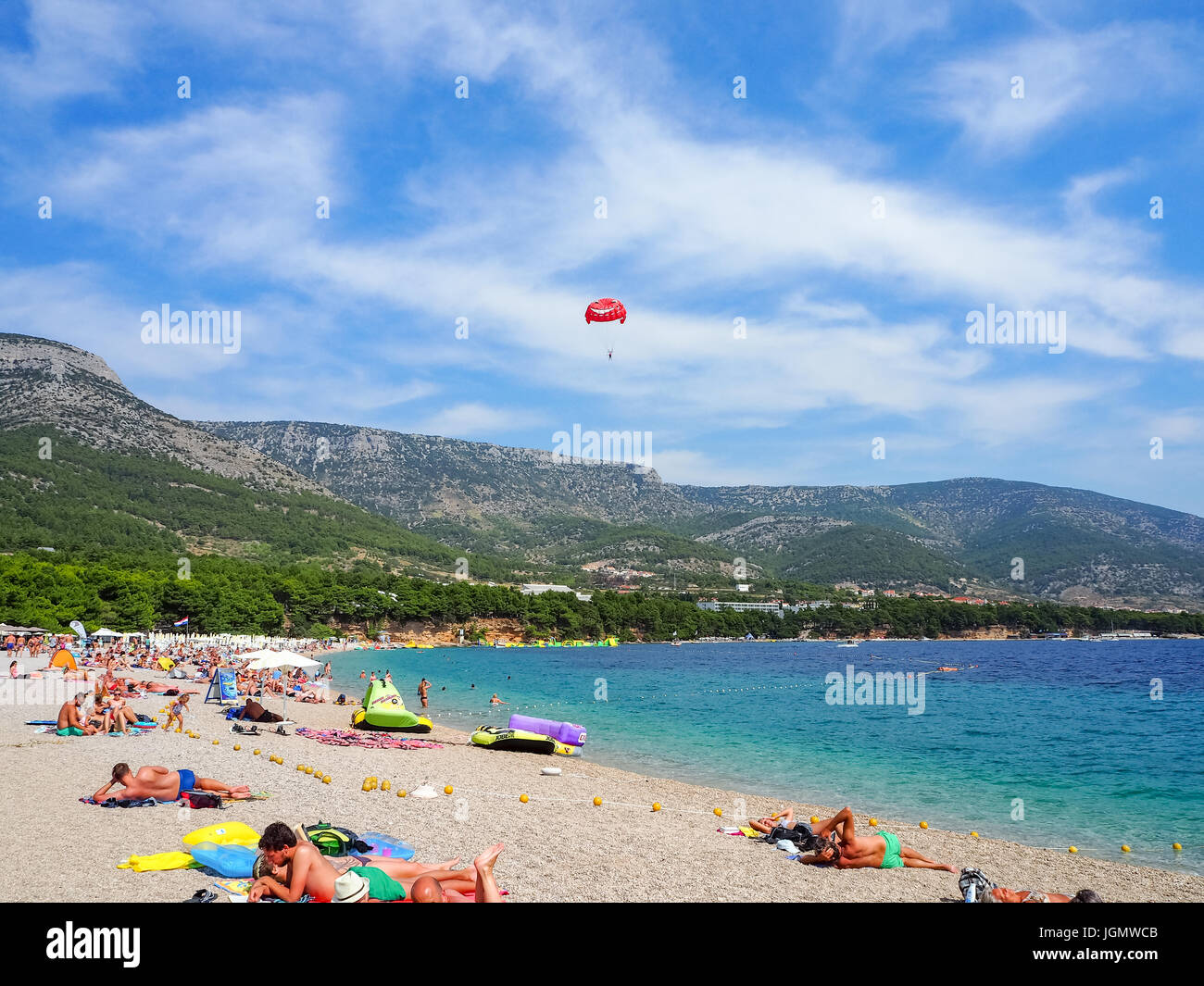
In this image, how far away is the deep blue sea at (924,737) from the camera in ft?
60.5

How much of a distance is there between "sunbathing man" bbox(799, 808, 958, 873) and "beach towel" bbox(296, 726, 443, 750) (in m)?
13.8

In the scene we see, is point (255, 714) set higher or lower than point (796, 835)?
lower

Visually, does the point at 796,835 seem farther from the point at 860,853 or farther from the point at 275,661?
the point at 275,661

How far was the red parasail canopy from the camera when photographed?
33156 millimetres

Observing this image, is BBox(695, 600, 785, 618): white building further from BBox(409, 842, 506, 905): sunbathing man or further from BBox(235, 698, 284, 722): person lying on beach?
BBox(409, 842, 506, 905): sunbathing man

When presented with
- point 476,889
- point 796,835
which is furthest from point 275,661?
point 476,889

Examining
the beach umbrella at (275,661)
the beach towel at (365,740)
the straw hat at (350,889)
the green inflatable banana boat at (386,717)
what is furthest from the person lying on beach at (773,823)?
the beach umbrella at (275,661)

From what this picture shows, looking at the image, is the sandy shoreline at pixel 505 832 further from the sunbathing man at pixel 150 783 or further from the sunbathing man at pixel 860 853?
the sunbathing man at pixel 150 783

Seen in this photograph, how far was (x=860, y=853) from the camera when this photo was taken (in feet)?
36.9

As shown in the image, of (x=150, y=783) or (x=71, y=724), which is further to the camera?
(x=71, y=724)

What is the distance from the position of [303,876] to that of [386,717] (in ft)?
60.4

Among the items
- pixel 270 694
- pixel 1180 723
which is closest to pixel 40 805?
pixel 270 694
